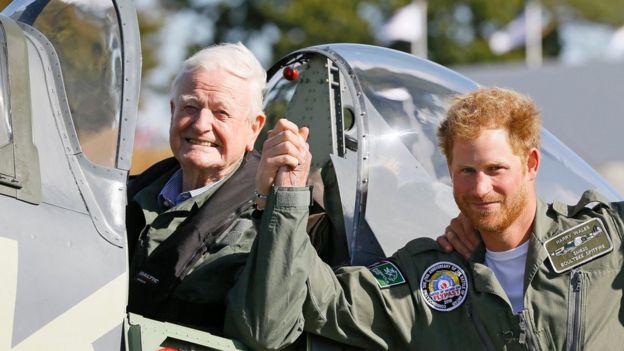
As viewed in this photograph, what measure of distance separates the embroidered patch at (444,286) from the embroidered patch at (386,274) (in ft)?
0.28

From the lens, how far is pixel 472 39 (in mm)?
39875

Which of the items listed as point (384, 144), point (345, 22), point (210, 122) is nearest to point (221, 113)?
point (210, 122)

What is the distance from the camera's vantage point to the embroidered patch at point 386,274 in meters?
3.28

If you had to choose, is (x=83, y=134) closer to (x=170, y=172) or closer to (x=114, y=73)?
(x=114, y=73)

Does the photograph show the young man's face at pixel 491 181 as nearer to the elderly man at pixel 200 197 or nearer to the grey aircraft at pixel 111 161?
the grey aircraft at pixel 111 161

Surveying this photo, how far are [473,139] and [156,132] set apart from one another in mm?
16795

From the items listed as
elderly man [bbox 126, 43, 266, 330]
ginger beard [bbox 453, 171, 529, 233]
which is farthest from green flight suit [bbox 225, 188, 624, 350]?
elderly man [bbox 126, 43, 266, 330]

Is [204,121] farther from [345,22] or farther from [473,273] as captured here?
Answer: [345,22]

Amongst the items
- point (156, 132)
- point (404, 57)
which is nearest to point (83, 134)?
point (404, 57)

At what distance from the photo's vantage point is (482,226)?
324 cm

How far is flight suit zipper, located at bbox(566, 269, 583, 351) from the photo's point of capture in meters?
3.10

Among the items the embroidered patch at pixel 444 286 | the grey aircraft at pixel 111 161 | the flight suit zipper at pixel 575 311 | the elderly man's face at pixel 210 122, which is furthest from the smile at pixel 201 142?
the flight suit zipper at pixel 575 311

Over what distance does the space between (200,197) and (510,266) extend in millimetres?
1170

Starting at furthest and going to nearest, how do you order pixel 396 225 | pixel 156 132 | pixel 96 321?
pixel 156 132
pixel 396 225
pixel 96 321
